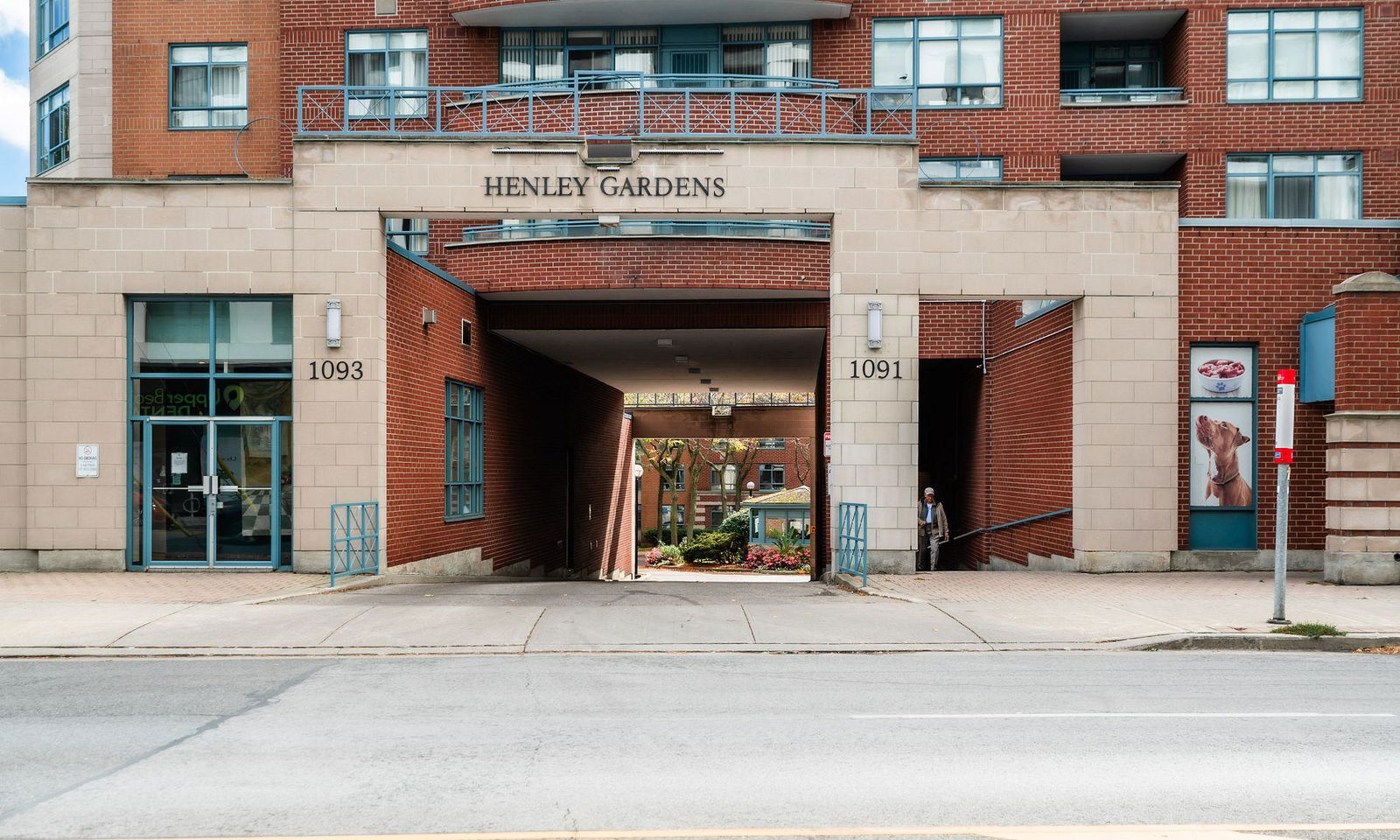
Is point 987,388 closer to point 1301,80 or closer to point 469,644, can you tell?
point 1301,80

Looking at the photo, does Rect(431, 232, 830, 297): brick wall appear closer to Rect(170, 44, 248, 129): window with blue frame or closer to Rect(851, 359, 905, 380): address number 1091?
Rect(851, 359, 905, 380): address number 1091

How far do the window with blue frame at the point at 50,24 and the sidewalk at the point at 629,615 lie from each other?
1513 centimetres

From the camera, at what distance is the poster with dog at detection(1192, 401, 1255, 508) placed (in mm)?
17766

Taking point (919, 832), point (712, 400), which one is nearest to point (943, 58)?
point (712, 400)

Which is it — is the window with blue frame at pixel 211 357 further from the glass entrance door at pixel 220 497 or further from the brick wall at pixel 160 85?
the brick wall at pixel 160 85

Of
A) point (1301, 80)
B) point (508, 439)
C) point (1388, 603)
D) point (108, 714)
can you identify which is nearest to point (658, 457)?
point (508, 439)

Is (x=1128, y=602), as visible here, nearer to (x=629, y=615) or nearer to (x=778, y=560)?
(x=629, y=615)

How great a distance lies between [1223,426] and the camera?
17.8m

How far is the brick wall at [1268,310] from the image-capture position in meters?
17.7

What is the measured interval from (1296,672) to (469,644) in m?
7.53

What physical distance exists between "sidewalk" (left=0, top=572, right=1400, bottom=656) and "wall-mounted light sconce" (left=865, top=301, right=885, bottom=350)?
11.4ft

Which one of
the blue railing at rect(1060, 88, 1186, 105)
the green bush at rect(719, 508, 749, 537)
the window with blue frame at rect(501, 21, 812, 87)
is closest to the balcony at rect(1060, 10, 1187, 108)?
the blue railing at rect(1060, 88, 1186, 105)

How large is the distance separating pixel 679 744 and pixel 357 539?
10041 millimetres

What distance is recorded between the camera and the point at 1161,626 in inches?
472
